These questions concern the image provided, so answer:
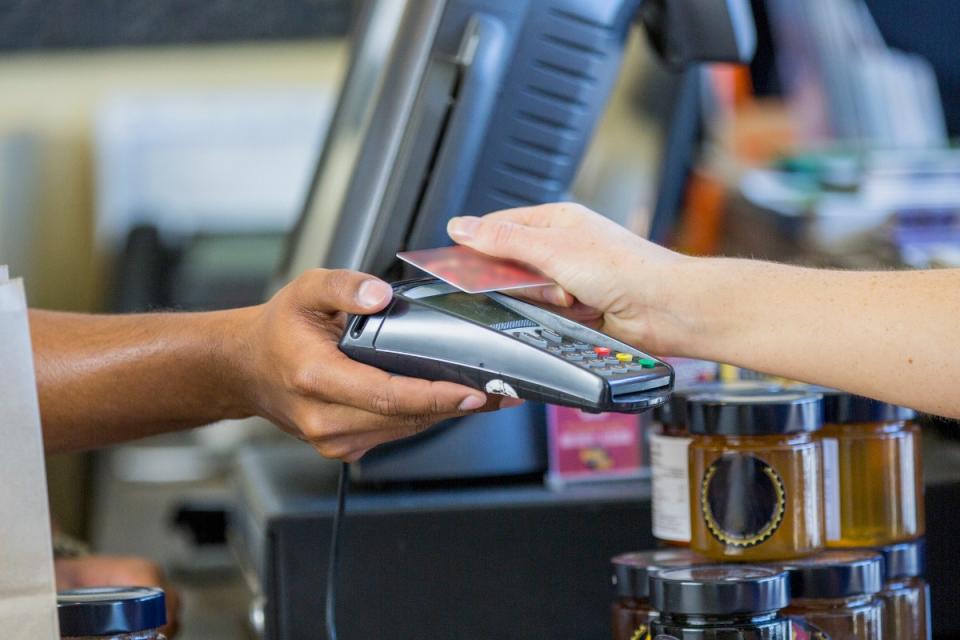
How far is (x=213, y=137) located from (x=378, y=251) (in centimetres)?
175

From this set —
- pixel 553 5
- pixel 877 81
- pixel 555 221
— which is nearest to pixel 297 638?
pixel 555 221

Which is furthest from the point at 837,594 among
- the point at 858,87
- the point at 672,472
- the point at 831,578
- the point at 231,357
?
the point at 858,87

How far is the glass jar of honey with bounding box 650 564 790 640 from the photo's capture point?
24.4 inches

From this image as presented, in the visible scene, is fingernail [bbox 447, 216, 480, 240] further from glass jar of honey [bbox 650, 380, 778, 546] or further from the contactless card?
glass jar of honey [bbox 650, 380, 778, 546]

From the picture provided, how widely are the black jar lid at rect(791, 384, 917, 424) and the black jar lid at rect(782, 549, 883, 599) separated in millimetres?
99

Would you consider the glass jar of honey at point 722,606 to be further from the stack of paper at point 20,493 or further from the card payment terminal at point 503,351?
the stack of paper at point 20,493

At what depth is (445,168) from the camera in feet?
3.06

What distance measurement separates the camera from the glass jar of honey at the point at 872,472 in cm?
A: 77

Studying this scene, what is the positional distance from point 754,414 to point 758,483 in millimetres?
35

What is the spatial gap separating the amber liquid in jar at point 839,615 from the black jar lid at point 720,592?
0.06 metres

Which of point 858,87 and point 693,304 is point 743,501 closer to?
point 693,304

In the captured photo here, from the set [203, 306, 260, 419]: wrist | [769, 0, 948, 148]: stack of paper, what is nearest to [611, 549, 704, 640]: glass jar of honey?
[203, 306, 260, 419]: wrist

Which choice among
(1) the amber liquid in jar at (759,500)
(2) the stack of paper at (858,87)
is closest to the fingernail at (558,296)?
(1) the amber liquid in jar at (759,500)

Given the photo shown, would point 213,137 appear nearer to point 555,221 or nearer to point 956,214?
point 956,214
